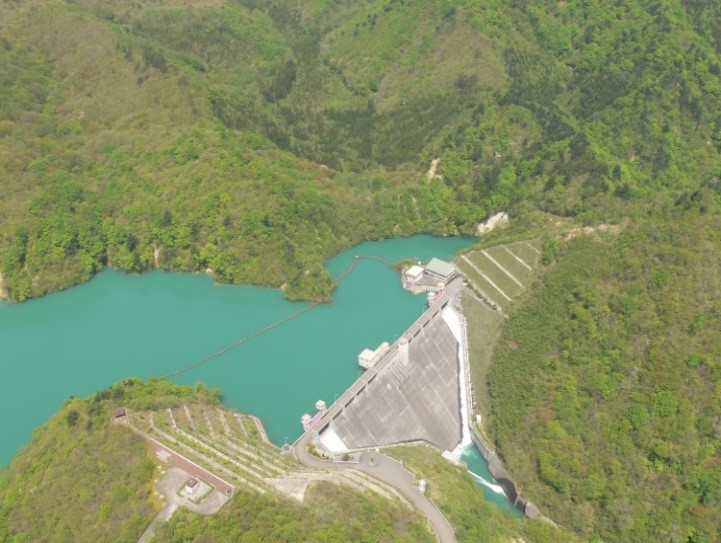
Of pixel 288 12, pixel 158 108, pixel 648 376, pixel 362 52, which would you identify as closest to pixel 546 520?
pixel 648 376

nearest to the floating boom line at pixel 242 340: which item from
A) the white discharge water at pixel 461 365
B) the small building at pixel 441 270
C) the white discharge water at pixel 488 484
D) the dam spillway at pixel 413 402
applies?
the small building at pixel 441 270

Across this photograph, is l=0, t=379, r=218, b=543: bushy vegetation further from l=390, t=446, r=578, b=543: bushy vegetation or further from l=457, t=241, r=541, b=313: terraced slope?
l=457, t=241, r=541, b=313: terraced slope

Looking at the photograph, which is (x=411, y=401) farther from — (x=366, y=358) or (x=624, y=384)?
(x=624, y=384)

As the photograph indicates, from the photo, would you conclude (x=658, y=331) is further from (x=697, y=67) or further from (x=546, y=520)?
(x=697, y=67)

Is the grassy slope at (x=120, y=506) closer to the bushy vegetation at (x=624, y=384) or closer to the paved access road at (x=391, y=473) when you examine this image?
the paved access road at (x=391, y=473)

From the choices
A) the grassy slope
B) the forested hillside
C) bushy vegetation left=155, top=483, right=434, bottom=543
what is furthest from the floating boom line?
bushy vegetation left=155, top=483, right=434, bottom=543

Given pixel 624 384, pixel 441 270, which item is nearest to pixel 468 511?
pixel 624 384
